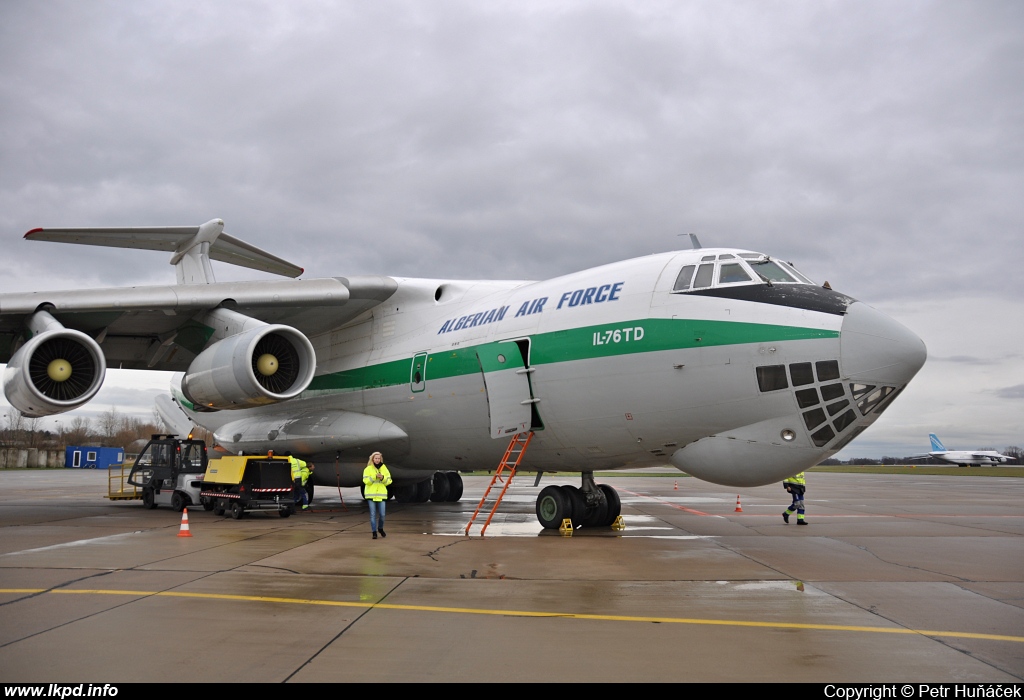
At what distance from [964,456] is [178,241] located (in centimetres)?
8026

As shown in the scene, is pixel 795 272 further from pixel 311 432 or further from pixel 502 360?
pixel 311 432

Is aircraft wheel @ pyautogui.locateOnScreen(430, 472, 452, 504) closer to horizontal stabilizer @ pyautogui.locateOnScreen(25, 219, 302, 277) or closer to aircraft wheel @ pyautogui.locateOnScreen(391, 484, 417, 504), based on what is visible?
aircraft wheel @ pyautogui.locateOnScreen(391, 484, 417, 504)

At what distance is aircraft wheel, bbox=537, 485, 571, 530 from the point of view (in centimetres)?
1092

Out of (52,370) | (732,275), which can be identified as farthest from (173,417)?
(732,275)

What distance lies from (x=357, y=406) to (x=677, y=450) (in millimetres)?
6740

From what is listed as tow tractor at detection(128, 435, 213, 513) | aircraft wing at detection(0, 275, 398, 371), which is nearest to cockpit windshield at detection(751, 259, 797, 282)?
aircraft wing at detection(0, 275, 398, 371)

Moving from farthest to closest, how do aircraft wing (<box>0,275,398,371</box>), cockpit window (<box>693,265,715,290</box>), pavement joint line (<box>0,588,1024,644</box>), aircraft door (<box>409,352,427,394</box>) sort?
1. aircraft door (<box>409,352,427,394</box>)
2. aircraft wing (<box>0,275,398,371</box>)
3. cockpit window (<box>693,265,715,290</box>)
4. pavement joint line (<box>0,588,1024,644</box>)

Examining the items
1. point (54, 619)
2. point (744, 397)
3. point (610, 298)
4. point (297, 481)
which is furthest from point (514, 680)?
point (297, 481)

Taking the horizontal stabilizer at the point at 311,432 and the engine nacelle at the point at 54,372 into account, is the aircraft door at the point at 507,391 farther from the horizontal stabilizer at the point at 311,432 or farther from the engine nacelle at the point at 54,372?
the engine nacelle at the point at 54,372

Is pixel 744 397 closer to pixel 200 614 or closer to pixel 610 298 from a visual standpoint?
pixel 610 298

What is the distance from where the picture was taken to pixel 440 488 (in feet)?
59.2

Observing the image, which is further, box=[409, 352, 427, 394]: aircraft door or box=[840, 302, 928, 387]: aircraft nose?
box=[409, 352, 427, 394]: aircraft door

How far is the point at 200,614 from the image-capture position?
5375mm

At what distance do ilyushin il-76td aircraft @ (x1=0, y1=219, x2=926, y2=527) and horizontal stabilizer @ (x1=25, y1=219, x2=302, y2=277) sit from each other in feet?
0.16
